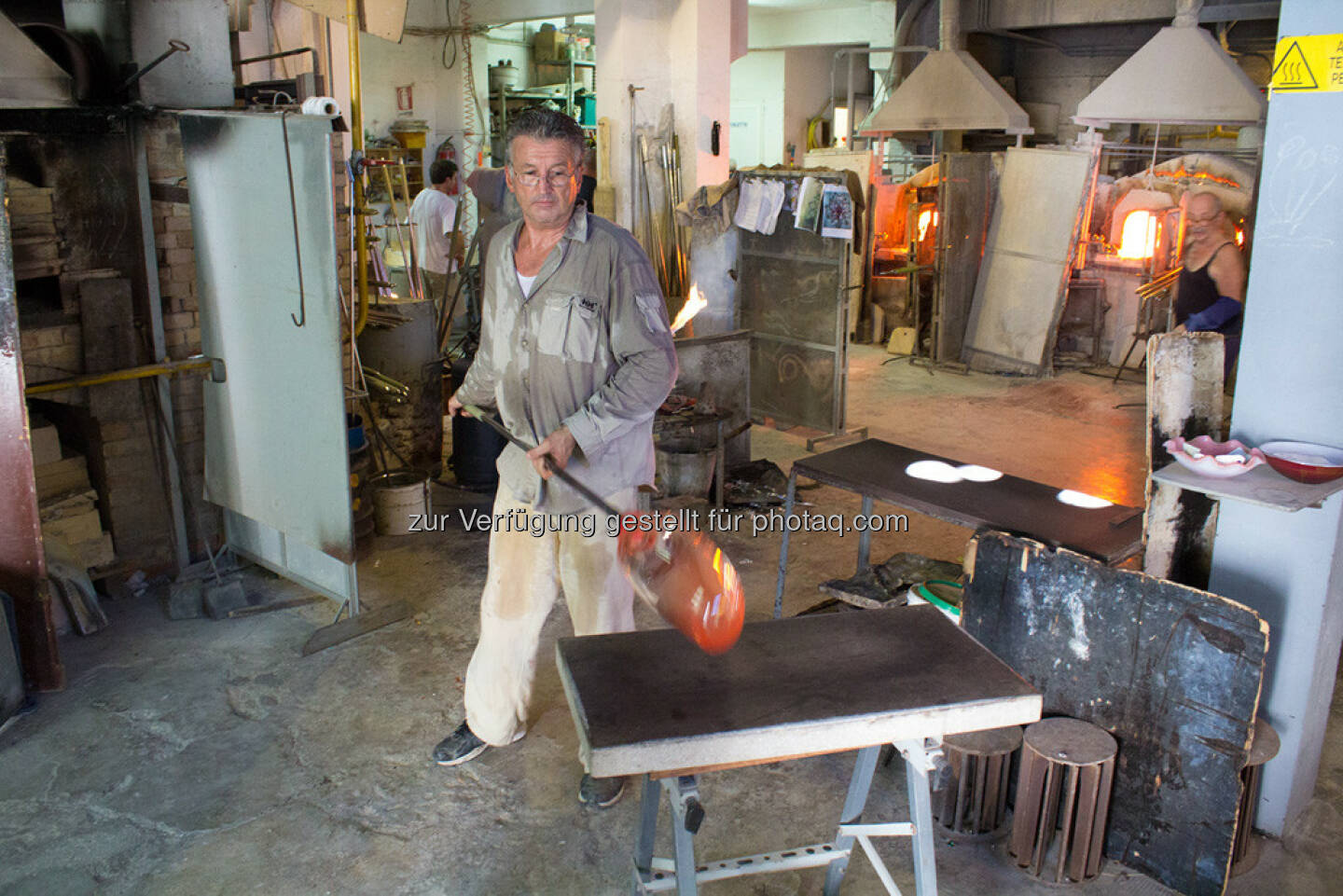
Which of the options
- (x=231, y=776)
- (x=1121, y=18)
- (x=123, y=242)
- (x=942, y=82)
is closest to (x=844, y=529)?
(x=231, y=776)

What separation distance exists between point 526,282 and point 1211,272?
16.4 feet

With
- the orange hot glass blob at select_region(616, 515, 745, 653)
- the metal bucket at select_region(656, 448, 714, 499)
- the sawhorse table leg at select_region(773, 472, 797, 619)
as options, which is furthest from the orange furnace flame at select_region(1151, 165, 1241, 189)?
the orange hot glass blob at select_region(616, 515, 745, 653)

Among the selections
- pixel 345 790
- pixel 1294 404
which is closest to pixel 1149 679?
pixel 1294 404

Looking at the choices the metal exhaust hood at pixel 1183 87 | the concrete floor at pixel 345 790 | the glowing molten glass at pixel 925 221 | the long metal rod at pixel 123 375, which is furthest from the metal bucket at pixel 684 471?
the glowing molten glass at pixel 925 221

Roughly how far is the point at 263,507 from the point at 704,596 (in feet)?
9.90

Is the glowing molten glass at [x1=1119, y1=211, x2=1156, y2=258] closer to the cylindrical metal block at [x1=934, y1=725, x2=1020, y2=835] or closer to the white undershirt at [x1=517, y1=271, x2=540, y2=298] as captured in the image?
the cylindrical metal block at [x1=934, y1=725, x2=1020, y2=835]

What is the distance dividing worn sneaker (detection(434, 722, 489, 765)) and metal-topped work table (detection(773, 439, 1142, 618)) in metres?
1.44

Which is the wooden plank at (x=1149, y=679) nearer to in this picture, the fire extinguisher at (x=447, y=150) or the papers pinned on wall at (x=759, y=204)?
the papers pinned on wall at (x=759, y=204)

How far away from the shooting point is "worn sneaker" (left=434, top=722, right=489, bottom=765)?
375 cm

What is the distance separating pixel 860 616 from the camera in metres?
2.91

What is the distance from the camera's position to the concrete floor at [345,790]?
3.18 meters

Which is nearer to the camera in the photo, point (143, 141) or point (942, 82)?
point (143, 141)

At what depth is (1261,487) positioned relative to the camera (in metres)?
2.93

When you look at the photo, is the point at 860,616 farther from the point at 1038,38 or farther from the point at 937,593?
the point at 1038,38
